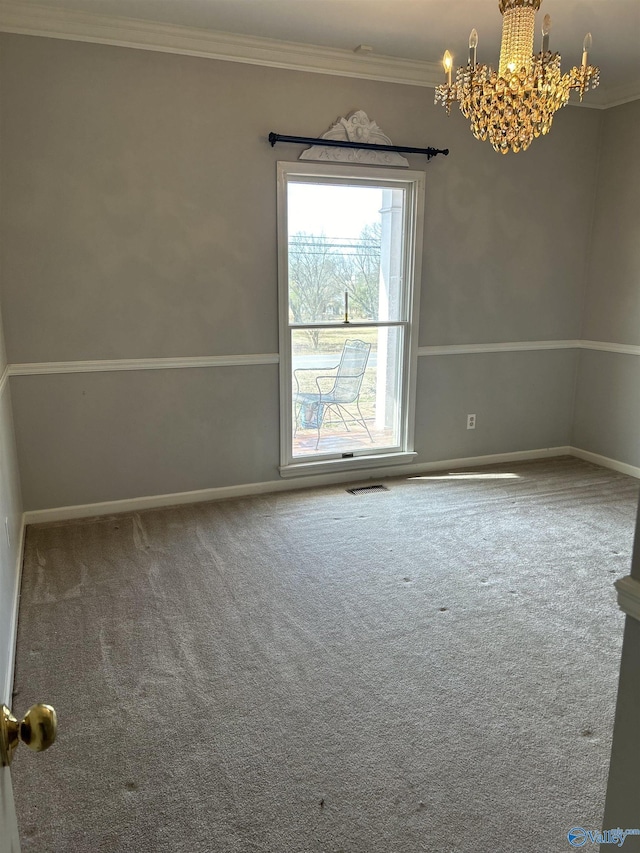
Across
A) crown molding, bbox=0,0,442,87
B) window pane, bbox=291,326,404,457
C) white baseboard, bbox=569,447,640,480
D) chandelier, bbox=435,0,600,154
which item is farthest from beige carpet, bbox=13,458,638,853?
crown molding, bbox=0,0,442,87

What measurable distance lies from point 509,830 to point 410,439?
3.04 m

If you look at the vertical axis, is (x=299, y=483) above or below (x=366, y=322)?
below

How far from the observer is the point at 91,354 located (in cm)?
357

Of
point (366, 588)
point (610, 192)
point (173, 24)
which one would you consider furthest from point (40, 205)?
point (610, 192)

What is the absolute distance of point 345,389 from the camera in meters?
4.34

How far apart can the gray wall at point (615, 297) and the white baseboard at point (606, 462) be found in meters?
0.04

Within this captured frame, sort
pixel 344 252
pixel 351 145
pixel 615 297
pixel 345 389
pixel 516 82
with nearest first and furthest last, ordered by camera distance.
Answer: pixel 516 82 → pixel 351 145 → pixel 344 252 → pixel 345 389 → pixel 615 297

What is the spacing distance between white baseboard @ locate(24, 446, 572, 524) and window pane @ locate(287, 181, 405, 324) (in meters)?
1.11

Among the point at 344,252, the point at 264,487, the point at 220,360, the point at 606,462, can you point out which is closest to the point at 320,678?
the point at 264,487

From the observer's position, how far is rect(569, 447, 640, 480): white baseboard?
459 centimetres

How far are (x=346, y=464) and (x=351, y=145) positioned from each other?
2.10 metres

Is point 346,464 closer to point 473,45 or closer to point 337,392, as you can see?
point 337,392

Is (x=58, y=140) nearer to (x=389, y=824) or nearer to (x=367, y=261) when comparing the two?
(x=367, y=261)

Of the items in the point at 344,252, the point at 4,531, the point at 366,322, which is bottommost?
the point at 4,531
